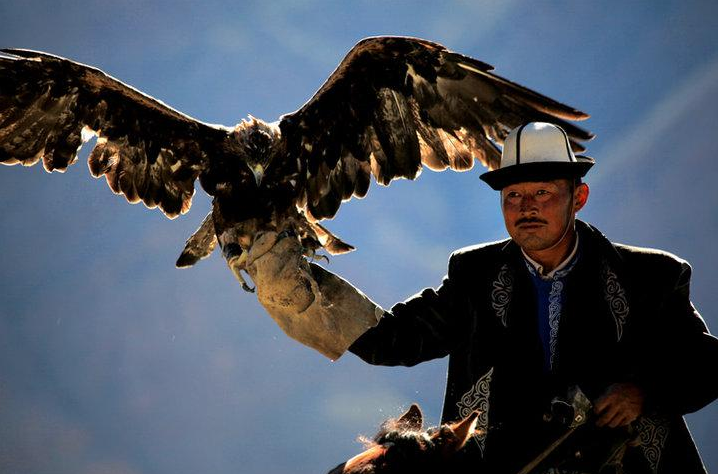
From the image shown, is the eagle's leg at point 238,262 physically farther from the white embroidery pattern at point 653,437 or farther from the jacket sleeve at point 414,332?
the white embroidery pattern at point 653,437

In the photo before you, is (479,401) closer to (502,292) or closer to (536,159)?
(502,292)

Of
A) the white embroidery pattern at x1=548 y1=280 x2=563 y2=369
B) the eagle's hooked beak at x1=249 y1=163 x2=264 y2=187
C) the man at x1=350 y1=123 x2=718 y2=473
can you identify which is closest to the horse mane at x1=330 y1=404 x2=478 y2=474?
the man at x1=350 y1=123 x2=718 y2=473

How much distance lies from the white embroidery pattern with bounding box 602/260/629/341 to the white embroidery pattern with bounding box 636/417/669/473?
12.7 inches

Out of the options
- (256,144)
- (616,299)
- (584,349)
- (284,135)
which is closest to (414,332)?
(584,349)

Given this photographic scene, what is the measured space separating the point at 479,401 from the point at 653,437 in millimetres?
644

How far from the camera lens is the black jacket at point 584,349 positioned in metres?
2.99

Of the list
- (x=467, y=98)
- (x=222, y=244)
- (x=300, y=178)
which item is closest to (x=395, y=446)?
(x=222, y=244)

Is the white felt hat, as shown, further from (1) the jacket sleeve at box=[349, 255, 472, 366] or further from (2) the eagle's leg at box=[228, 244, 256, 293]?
(2) the eagle's leg at box=[228, 244, 256, 293]

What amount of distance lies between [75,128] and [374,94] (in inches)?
77.6

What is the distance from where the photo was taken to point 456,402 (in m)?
3.23

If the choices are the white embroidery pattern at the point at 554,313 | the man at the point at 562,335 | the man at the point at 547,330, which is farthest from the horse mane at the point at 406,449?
the white embroidery pattern at the point at 554,313

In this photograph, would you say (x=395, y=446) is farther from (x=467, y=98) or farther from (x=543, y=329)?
(x=467, y=98)

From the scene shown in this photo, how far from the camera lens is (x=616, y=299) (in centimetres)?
312

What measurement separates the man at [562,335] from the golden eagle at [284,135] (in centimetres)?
149
